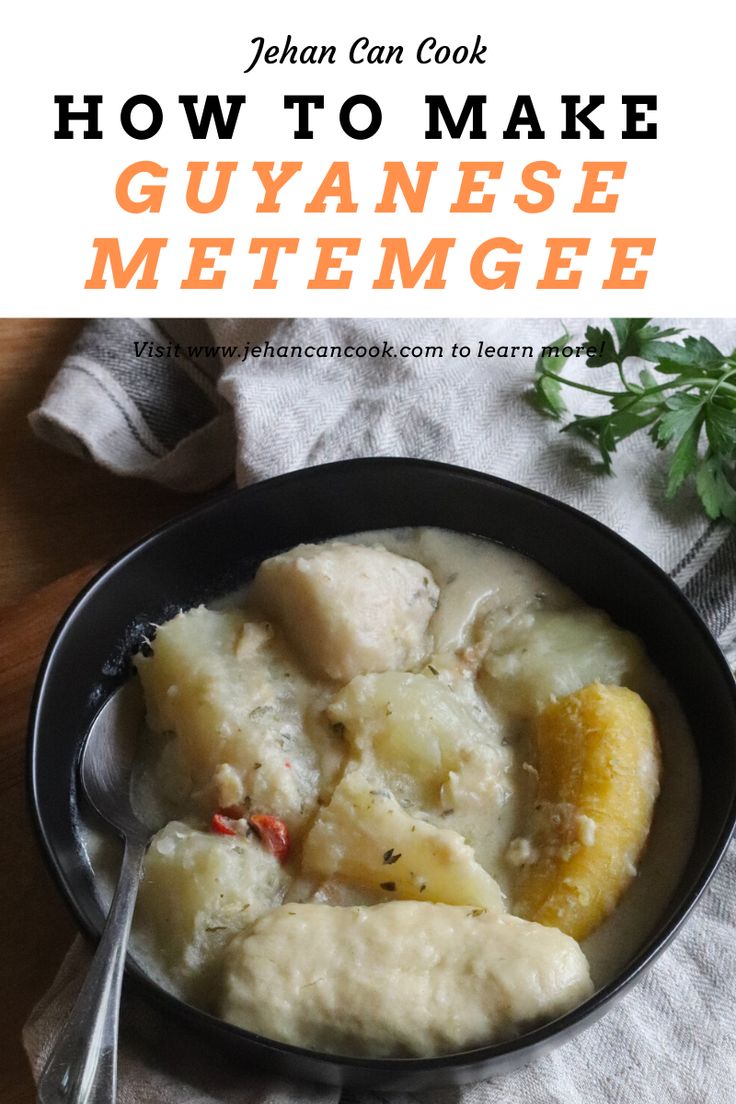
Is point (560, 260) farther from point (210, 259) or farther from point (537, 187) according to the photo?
point (210, 259)

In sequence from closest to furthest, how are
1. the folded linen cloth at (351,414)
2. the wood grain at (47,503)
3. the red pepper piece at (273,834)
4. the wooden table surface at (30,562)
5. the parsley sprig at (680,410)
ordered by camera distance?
the red pepper piece at (273,834)
the wooden table surface at (30,562)
the parsley sprig at (680,410)
the folded linen cloth at (351,414)
the wood grain at (47,503)

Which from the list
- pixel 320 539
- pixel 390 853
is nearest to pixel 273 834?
pixel 390 853

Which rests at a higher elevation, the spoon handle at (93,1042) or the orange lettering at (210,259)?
the orange lettering at (210,259)

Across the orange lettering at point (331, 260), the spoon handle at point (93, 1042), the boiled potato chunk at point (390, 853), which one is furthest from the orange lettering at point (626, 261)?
the spoon handle at point (93, 1042)

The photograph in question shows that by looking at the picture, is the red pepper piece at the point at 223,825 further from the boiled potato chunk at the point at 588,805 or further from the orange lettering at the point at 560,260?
the orange lettering at the point at 560,260

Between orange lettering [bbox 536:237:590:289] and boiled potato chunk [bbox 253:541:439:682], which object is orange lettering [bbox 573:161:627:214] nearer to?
orange lettering [bbox 536:237:590:289]

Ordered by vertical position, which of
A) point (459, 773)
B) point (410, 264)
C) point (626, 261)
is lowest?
point (459, 773)
